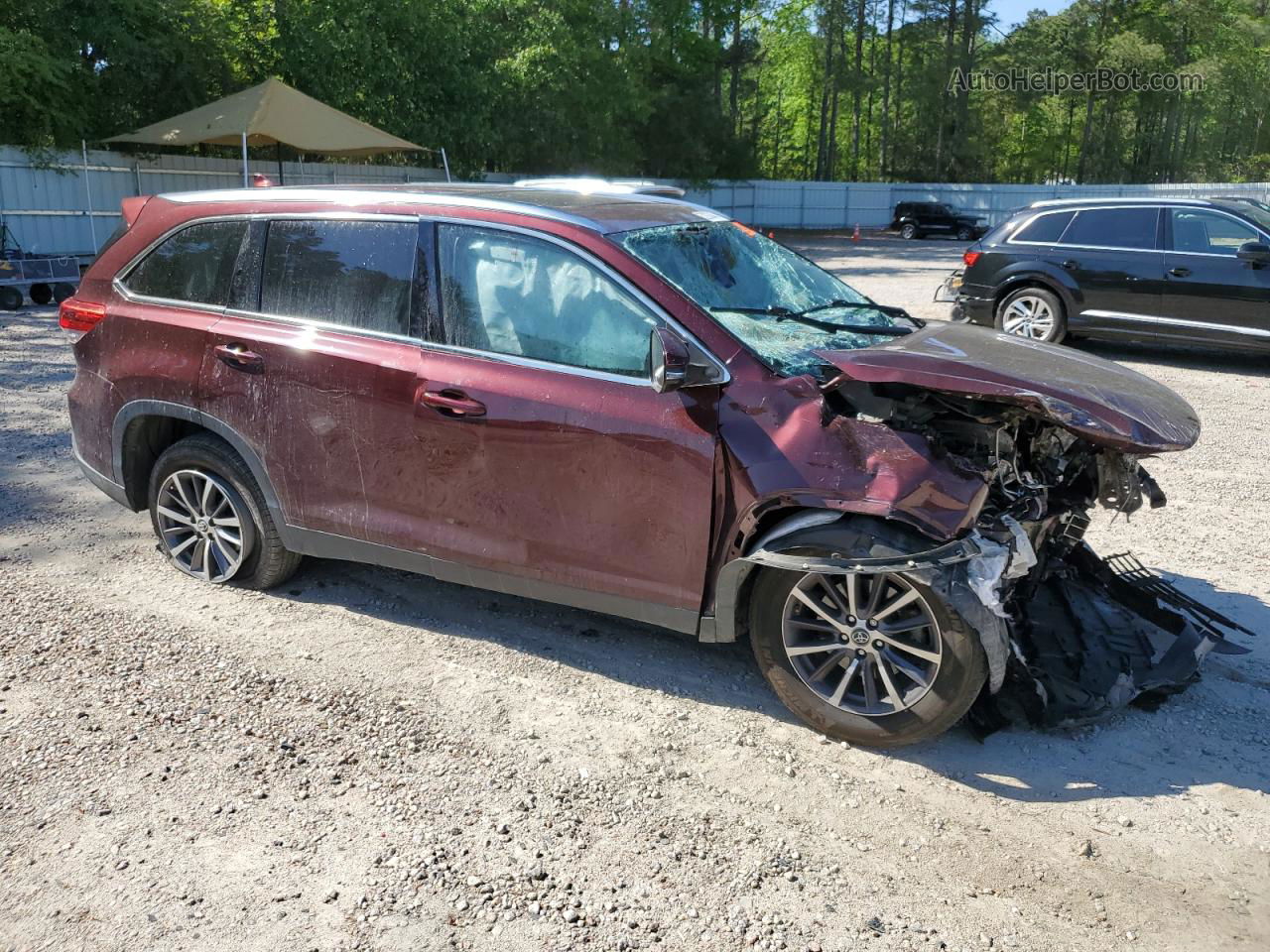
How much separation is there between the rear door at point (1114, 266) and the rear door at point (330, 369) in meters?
8.99

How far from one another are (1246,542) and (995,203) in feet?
140

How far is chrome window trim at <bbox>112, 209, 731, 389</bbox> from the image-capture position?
3881 millimetres

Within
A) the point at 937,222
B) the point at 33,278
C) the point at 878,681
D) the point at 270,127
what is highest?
the point at 270,127

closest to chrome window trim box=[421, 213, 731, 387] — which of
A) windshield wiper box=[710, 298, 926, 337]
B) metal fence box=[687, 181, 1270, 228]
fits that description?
windshield wiper box=[710, 298, 926, 337]

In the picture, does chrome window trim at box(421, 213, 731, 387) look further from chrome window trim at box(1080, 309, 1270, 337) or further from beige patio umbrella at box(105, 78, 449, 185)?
beige patio umbrella at box(105, 78, 449, 185)

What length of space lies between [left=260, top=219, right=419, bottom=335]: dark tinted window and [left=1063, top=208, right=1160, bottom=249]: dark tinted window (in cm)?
917

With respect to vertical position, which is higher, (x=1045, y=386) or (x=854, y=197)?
(x=854, y=197)

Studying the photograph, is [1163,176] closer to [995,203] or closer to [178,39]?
[995,203]

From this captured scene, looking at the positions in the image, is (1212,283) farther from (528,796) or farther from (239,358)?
(528,796)

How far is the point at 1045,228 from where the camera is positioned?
11.6 metres

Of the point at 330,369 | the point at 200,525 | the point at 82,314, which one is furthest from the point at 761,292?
the point at 82,314

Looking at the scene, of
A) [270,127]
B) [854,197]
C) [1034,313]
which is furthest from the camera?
[854,197]

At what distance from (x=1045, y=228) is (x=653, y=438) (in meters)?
9.33

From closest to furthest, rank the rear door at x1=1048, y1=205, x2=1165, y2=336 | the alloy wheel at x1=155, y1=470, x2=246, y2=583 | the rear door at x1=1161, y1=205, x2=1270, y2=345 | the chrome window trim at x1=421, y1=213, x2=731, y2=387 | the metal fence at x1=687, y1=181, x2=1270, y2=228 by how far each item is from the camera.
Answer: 1. the chrome window trim at x1=421, y1=213, x2=731, y2=387
2. the alloy wheel at x1=155, y1=470, x2=246, y2=583
3. the rear door at x1=1161, y1=205, x2=1270, y2=345
4. the rear door at x1=1048, y1=205, x2=1165, y2=336
5. the metal fence at x1=687, y1=181, x2=1270, y2=228
